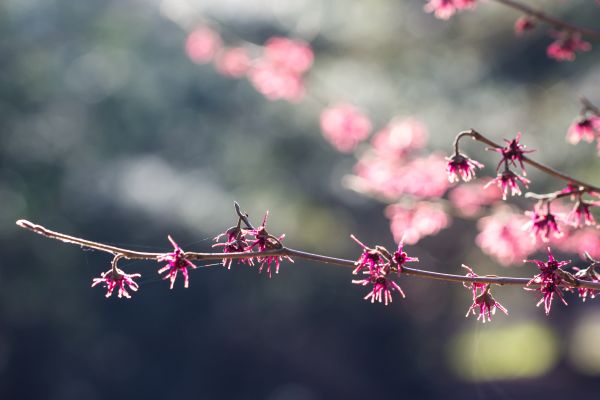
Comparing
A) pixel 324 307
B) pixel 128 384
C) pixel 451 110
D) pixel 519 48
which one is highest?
pixel 519 48

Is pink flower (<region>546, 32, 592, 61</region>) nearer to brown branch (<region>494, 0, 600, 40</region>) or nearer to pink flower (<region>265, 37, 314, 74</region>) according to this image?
brown branch (<region>494, 0, 600, 40</region>)

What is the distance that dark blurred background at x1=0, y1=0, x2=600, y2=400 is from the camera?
725 cm

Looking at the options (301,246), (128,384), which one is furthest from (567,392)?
(128,384)

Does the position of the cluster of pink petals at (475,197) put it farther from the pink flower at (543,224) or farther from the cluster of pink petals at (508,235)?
the pink flower at (543,224)

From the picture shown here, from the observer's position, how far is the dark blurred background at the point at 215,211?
7250 millimetres

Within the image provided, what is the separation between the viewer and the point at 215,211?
7.52 metres

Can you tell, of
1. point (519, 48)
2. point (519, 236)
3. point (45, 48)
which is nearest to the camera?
point (519, 236)

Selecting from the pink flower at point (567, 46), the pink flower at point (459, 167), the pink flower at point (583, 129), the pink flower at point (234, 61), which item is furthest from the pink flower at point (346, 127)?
the pink flower at point (459, 167)

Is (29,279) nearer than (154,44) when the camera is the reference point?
Yes

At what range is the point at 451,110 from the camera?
21.5ft

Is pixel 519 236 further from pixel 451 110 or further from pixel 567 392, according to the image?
pixel 567 392

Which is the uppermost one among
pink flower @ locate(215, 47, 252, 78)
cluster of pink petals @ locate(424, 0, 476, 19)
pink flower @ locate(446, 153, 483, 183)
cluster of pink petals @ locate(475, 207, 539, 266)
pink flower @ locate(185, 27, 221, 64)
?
pink flower @ locate(185, 27, 221, 64)

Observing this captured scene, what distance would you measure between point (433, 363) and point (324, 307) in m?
1.53

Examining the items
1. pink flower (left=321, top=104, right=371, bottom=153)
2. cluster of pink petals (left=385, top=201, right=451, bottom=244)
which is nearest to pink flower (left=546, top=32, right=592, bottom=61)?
cluster of pink petals (left=385, top=201, right=451, bottom=244)
